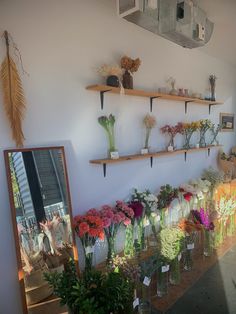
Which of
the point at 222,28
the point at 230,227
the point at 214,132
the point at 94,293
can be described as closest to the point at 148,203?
the point at 94,293

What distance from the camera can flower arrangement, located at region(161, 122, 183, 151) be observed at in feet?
8.71

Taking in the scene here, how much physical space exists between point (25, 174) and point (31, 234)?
38 centimetres

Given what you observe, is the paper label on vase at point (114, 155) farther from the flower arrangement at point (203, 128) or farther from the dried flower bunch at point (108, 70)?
the flower arrangement at point (203, 128)

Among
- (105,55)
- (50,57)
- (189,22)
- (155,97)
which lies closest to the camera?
(50,57)

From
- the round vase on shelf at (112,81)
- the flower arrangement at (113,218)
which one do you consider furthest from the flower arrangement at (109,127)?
the flower arrangement at (113,218)

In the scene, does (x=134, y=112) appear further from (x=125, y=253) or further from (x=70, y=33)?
(x=125, y=253)

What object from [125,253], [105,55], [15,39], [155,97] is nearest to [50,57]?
[15,39]

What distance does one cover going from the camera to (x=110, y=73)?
200 cm

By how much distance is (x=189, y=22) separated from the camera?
1.86 m

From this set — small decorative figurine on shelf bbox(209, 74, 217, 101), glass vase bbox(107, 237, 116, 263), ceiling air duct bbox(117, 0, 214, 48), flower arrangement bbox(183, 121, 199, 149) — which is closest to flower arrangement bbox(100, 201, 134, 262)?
glass vase bbox(107, 237, 116, 263)

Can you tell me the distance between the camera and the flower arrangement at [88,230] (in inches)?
69.6

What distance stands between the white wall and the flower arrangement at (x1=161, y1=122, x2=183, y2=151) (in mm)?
82

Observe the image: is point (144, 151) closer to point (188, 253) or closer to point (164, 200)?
point (164, 200)

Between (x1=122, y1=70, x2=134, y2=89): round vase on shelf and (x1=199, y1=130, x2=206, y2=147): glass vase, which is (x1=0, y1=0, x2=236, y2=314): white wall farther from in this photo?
(x1=199, y1=130, x2=206, y2=147): glass vase
